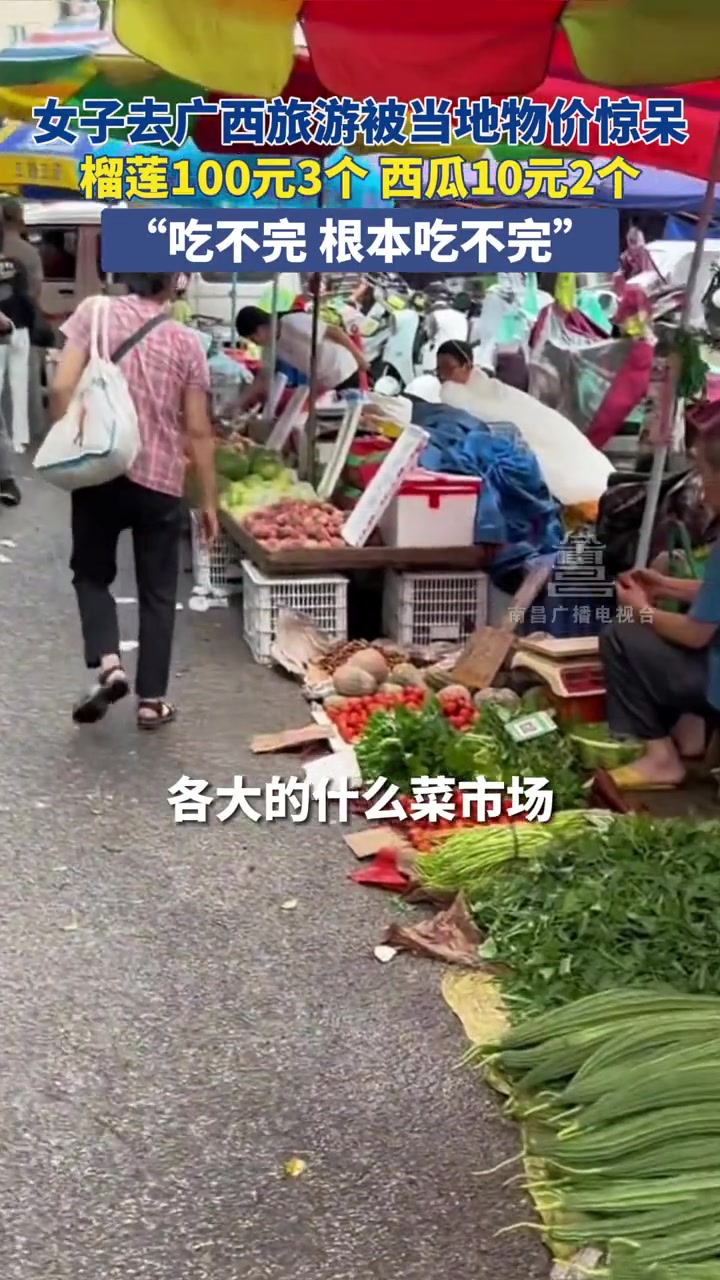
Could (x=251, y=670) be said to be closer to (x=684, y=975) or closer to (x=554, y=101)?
(x=554, y=101)

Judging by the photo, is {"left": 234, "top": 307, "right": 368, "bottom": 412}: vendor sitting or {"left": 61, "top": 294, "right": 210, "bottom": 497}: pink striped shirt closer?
{"left": 61, "top": 294, "right": 210, "bottom": 497}: pink striped shirt

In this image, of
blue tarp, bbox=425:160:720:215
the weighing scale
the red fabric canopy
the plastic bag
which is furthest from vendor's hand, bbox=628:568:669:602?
blue tarp, bbox=425:160:720:215

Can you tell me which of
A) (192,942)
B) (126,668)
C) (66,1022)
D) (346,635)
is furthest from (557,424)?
(66,1022)

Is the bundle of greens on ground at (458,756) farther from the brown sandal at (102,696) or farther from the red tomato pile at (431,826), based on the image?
the brown sandal at (102,696)

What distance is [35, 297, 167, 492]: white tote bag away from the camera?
5168 millimetres

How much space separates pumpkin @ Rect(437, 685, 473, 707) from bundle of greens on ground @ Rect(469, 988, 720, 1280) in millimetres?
2382

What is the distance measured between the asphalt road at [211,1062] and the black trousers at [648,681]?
1.16 metres

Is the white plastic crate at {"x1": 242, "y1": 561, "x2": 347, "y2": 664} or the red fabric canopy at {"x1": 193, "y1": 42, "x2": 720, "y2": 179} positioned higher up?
the red fabric canopy at {"x1": 193, "y1": 42, "x2": 720, "y2": 179}

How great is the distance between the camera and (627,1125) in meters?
2.90

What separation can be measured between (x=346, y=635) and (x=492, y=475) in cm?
100

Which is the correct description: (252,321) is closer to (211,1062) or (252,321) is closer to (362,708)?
(362,708)

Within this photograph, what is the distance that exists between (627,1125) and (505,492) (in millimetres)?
4296

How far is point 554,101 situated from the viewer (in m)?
6.12

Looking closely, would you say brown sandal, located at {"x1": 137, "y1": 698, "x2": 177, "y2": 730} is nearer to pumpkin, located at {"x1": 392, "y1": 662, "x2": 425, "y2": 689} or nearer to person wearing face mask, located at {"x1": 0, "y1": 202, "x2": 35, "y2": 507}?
pumpkin, located at {"x1": 392, "y1": 662, "x2": 425, "y2": 689}
